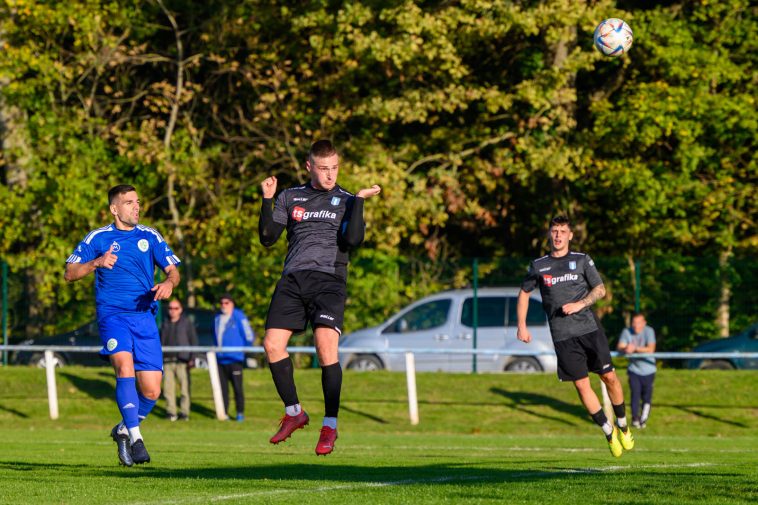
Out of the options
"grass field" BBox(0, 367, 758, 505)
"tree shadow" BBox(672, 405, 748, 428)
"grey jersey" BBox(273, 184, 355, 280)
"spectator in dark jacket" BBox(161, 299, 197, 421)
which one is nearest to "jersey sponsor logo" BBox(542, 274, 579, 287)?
"grass field" BBox(0, 367, 758, 505)

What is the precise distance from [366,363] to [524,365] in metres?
2.93

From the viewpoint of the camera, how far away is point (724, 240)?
26906 mm

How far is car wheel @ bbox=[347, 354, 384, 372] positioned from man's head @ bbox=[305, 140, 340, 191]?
14929 millimetres

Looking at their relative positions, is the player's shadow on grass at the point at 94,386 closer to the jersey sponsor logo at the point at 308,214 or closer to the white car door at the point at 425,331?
the white car door at the point at 425,331

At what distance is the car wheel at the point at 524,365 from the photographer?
23.8 m

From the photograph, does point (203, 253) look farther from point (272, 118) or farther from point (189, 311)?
→ point (272, 118)

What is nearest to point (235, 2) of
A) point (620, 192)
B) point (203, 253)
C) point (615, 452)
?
point (203, 253)

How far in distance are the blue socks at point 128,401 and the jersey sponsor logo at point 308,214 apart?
2069 mm

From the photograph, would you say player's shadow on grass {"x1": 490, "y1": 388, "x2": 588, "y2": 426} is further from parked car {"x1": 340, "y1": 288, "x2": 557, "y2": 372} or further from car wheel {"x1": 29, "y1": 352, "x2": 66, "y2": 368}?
car wheel {"x1": 29, "y1": 352, "x2": 66, "y2": 368}

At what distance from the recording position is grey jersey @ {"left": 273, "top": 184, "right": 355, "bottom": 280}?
372 inches

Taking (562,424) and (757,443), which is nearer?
(757,443)

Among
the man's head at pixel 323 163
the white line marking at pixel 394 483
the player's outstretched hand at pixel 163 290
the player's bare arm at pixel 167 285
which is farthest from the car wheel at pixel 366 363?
the man's head at pixel 323 163

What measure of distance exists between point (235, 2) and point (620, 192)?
8.98 metres

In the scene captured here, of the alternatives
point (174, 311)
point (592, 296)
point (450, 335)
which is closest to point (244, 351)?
point (174, 311)
